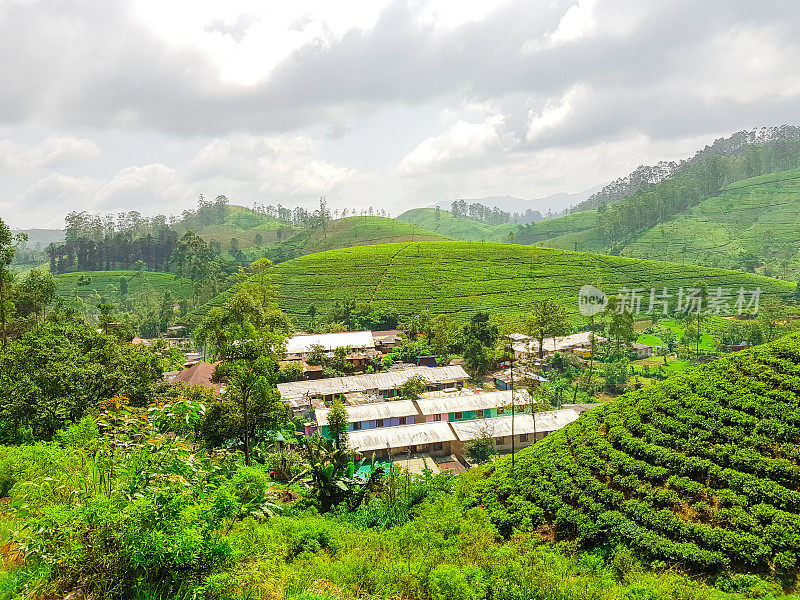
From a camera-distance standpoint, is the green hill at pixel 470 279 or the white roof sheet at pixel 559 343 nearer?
the white roof sheet at pixel 559 343

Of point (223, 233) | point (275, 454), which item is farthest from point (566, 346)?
point (223, 233)

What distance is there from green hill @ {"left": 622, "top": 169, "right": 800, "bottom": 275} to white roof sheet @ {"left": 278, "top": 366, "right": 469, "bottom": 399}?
5755cm

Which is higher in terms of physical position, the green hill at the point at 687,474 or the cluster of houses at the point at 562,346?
the green hill at the point at 687,474

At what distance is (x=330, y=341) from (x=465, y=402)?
17104 mm

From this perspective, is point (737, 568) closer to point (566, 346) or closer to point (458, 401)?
point (458, 401)

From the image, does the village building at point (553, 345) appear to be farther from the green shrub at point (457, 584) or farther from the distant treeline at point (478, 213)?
the distant treeline at point (478, 213)

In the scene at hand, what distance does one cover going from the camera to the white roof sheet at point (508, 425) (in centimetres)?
2255

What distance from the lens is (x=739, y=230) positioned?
85.7 metres

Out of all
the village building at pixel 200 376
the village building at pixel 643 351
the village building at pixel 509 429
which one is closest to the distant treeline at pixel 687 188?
the village building at pixel 643 351

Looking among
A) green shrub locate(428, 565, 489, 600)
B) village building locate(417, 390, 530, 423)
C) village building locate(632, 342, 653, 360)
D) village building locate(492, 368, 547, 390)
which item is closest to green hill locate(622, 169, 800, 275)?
village building locate(632, 342, 653, 360)

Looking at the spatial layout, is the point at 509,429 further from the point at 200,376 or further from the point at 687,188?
the point at 687,188

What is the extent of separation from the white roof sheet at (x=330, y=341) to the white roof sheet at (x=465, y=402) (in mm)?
14156

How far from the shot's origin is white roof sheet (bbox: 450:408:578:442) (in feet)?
74.0

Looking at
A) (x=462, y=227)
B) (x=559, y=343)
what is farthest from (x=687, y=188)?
(x=559, y=343)
